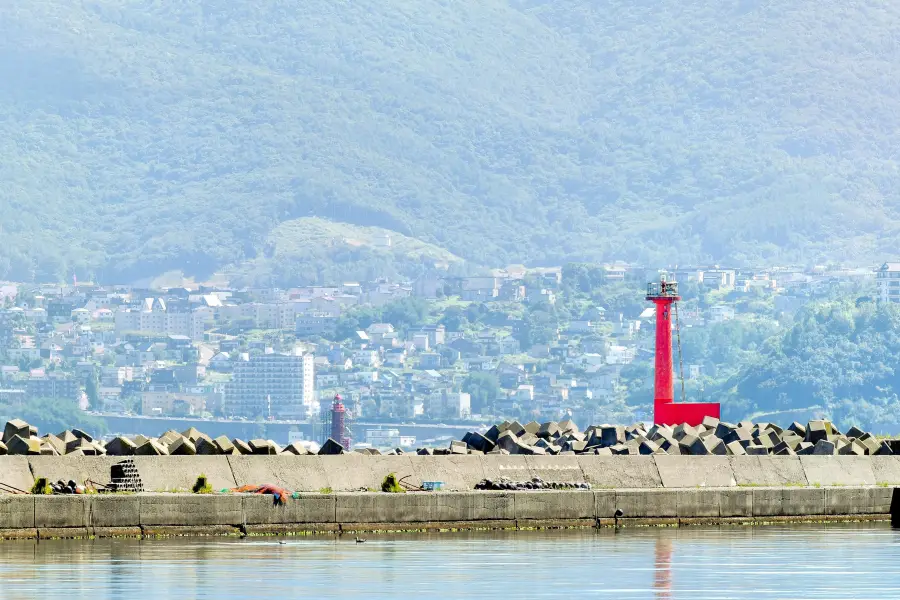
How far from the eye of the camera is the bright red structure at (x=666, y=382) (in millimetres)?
48906

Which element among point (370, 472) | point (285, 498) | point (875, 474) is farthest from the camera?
point (875, 474)

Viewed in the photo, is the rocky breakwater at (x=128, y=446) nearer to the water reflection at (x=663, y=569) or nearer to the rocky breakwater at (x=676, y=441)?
the rocky breakwater at (x=676, y=441)

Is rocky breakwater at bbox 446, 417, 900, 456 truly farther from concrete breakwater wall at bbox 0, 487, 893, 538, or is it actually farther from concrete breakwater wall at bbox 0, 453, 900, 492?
concrete breakwater wall at bbox 0, 487, 893, 538

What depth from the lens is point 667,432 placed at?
37094 millimetres

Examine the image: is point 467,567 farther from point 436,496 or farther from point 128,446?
point 128,446

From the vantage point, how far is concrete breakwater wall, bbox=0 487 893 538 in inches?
910

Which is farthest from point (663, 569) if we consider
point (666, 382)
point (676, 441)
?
point (666, 382)

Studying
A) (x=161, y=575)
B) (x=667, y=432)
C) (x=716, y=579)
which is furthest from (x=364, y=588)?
(x=667, y=432)

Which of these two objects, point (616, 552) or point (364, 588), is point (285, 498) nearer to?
point (616, 552)

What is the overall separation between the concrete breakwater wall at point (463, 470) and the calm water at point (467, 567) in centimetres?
204

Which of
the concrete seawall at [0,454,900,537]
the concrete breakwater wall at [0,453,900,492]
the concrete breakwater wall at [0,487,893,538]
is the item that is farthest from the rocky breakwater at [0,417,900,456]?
the concrete breakwater wall at [0,487,893,538]

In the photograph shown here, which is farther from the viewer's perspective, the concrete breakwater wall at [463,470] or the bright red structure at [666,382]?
the bright red structure at [666,382]

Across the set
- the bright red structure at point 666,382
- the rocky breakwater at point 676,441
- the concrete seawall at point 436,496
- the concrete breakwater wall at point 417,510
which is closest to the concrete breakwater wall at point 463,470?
the concrete seawall at point 436,496

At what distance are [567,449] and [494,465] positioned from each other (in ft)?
17.9
